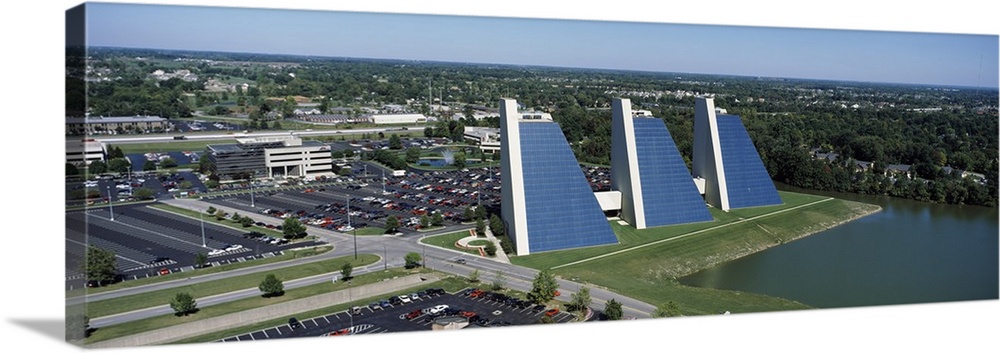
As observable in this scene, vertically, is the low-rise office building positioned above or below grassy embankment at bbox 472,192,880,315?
above

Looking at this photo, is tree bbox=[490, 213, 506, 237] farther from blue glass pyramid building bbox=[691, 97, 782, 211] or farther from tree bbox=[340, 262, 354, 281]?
blue glass pyramid building bbox=[691, 97, 782, 211]

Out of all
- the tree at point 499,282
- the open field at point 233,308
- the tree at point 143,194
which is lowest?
the open field at point 233,308

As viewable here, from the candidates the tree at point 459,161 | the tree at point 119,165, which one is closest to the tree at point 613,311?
the tree at point 119,165

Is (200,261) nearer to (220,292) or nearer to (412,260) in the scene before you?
(220,292)

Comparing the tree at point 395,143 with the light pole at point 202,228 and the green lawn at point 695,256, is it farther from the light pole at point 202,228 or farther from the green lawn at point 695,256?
the green lawn at point 695,256

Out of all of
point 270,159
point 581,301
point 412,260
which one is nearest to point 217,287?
point 412,260

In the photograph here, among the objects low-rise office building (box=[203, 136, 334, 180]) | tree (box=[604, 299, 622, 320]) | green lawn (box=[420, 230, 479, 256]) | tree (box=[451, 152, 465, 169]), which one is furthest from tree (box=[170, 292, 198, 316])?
tree (box=[451, 152, 465, 169])
